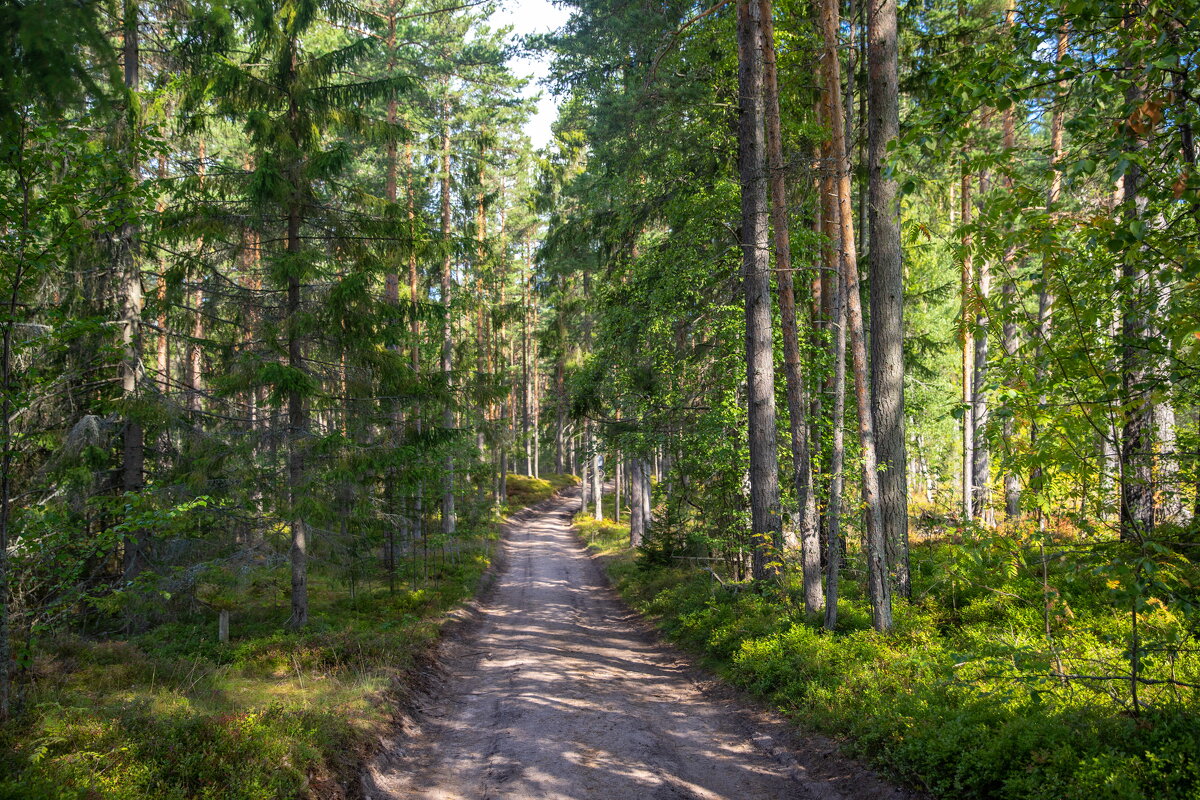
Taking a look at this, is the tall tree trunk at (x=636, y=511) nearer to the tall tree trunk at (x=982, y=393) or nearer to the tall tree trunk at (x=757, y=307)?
the tall tree trunk at (x=982, y=393)

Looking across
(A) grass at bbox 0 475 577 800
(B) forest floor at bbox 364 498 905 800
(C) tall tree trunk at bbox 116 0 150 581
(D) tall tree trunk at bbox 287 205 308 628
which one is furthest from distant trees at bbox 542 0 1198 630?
(C) tall tree trunk at bbox 116 0 150 581

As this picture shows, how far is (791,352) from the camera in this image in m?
11.3

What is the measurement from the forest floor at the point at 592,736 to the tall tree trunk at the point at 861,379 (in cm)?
228

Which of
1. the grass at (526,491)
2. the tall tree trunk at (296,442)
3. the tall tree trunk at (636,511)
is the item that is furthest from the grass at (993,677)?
the grass at (526,491)

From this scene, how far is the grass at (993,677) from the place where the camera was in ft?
15.4

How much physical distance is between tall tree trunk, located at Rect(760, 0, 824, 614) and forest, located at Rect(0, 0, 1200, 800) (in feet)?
0.25

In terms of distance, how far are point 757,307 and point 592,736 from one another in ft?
23.8

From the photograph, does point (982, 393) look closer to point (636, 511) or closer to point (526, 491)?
point (636, 511)

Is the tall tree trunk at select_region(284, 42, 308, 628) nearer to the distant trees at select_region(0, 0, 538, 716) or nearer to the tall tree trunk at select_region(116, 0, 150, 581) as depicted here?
the distant trees at select_region(0, 0, 538, 716)

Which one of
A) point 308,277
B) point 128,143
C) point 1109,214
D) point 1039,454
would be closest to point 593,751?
point 1039,454

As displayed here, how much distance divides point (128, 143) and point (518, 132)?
19.8m

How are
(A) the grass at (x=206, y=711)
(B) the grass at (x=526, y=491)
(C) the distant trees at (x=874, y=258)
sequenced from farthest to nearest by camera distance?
1. (B) the grass at (x=526, y=491)
2. (A) the grass at (x=206, y=711)
3. (C) the distant trees at (x=874, y=258)

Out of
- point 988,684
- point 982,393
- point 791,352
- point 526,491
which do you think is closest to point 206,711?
point 988,684

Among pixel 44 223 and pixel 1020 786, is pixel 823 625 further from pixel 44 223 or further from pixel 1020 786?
pixel 44 223
